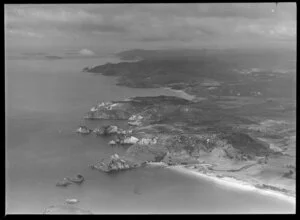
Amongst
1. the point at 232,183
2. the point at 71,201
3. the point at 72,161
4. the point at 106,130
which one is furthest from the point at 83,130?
the point at 232,183

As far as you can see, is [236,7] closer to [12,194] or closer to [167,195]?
[167,195]

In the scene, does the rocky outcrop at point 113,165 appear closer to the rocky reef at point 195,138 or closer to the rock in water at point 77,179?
the rocky reef at point 195,138

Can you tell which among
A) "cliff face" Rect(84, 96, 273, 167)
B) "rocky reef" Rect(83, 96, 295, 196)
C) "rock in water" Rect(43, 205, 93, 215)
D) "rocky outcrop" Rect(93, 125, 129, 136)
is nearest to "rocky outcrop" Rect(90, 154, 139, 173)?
"rocky reef" Rect(83, 96, 295, 196)

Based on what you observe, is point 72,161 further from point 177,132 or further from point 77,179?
point 177,132

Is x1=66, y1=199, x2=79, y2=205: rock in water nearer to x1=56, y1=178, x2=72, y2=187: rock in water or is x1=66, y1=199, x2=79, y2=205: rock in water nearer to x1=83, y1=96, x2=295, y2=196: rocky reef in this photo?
x1=56, y1=178, x2=72, y2=187: rock in water

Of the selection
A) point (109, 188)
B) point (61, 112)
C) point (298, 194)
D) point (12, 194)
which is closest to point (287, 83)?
point (298, 194)
